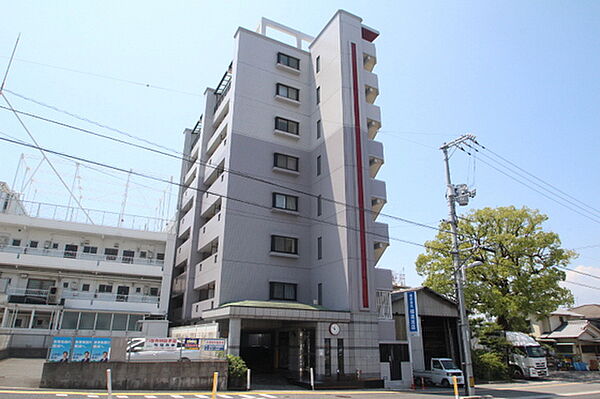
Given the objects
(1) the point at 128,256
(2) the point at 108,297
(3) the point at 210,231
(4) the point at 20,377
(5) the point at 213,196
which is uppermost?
(5) the point at 213,196

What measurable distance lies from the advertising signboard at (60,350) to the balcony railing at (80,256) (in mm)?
21240

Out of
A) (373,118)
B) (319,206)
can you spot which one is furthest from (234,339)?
(373,118)

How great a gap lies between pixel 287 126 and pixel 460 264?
17967mm

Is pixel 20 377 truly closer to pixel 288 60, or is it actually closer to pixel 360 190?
pixel 360 190

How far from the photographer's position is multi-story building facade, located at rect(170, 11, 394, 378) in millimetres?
24562

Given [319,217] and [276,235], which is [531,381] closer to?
[319,217]

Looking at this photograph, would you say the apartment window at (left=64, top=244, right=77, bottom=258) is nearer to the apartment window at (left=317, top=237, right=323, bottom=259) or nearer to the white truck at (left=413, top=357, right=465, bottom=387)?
the apartment window at (left=317, top=237, right=323, bottom=259)

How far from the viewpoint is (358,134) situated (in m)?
29.1

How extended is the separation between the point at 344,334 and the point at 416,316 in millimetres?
5696

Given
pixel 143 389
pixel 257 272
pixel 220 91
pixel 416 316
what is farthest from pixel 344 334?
pixel 220 91

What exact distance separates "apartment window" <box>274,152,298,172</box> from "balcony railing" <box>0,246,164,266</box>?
17220 mm

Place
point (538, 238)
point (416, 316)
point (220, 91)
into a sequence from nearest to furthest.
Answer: point (416, 316), point (538, 238), point (220, 91)

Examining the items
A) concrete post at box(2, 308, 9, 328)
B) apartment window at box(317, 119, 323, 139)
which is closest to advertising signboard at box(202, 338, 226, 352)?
apartment window at box(317, 119, 323, 139)

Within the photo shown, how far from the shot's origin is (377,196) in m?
28.8
